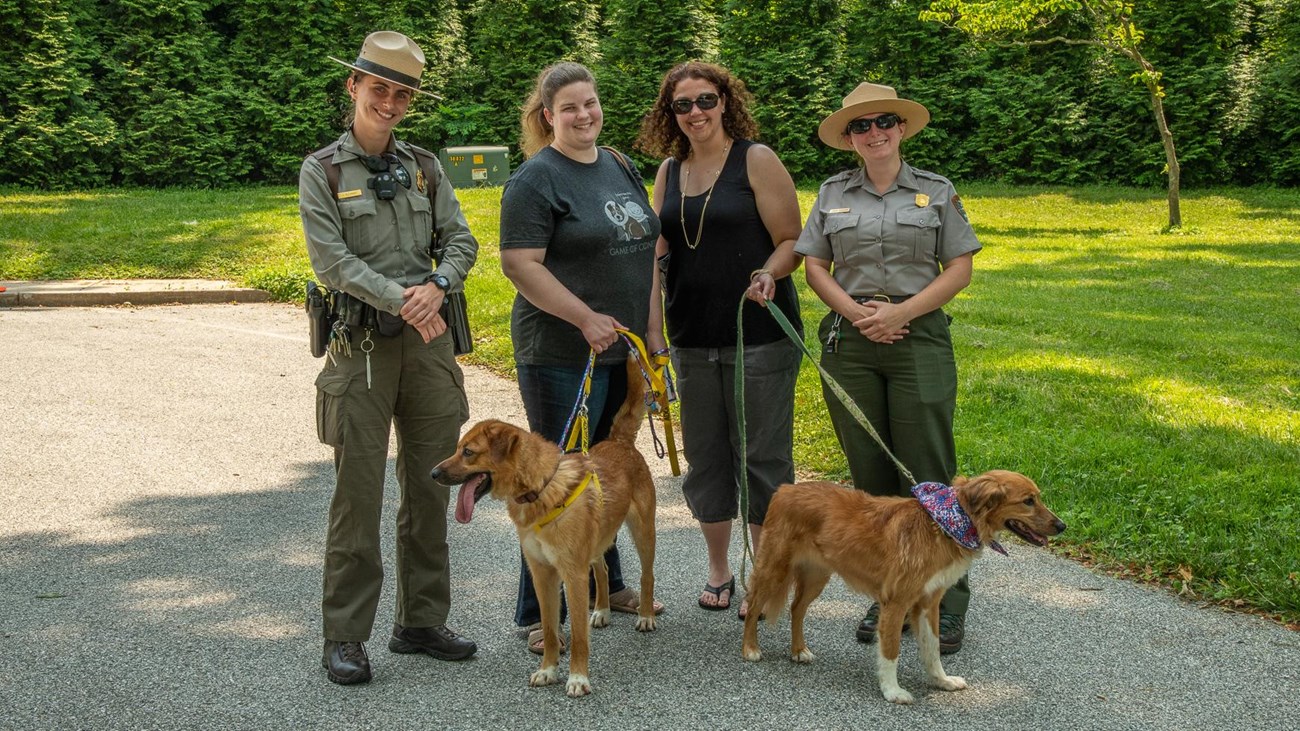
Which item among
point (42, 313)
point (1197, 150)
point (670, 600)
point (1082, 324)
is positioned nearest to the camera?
point (670, 600)

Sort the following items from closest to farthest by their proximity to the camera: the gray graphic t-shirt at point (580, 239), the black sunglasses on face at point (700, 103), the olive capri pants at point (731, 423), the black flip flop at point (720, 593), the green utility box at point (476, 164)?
the gray graphic t-shirt at point (580, 239) < the black sunglasses on face at point (700, 103) < the olive capri pants at point (731, 423) < the black flip flop at point (720, 593) < the green utility box at point (476, 164)

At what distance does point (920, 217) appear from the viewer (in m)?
4.57

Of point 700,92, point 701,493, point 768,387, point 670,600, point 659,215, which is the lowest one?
point 670,600

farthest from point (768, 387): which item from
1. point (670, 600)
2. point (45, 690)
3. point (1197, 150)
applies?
point (1197, 150)

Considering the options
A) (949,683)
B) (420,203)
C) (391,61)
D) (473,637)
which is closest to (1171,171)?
(949,683)

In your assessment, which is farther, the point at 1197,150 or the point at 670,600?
the point at 1197,150

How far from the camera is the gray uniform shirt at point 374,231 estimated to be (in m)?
4.17

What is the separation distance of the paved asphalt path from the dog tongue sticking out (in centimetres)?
75

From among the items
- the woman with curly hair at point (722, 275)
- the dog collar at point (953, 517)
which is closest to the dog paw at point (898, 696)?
the dog collar at point (953, 517)

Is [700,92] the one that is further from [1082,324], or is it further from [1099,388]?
[1082,324]

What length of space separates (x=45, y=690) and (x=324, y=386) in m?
1.57

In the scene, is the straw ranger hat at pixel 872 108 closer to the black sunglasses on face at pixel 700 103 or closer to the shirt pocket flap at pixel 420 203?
the black sunglasses on face at pixel 700 103

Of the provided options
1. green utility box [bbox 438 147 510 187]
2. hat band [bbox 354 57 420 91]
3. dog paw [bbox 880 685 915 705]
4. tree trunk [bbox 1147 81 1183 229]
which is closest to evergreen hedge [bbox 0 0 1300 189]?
green utility box [bbox 438 147 510 187]

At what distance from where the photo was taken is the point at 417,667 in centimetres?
459
